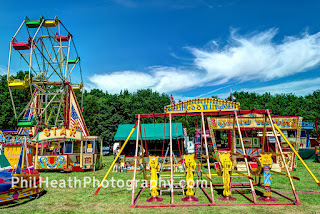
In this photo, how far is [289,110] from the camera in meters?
43.1

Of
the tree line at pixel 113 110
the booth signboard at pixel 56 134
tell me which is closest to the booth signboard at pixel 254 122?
the booth signboard at pixel 56 134

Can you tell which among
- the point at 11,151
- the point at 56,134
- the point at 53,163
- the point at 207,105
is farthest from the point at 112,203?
the point at 11,151

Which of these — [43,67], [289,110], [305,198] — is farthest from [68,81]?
[289,110]

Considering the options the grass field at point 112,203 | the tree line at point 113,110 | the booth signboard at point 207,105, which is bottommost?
the grass field at point 112,203

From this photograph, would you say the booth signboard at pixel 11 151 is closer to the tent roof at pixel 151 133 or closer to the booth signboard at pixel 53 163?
the booth signboard at pixel 53 163

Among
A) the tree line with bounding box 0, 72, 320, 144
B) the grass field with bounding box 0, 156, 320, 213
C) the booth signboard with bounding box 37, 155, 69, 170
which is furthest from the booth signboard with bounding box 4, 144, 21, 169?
the tree line with bounding box 0, 72, 320, 144

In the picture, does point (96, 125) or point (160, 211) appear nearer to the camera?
point (160, 211)

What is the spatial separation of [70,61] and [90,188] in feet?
72.7

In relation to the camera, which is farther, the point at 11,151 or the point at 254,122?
the point at 254,122

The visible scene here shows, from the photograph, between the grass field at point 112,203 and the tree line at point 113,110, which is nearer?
the grass field at point 112,203

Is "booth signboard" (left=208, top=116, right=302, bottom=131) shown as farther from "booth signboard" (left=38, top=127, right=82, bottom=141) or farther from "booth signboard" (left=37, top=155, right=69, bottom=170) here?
"booth signboard" (left=37, top=155, right=69, bottom=170)

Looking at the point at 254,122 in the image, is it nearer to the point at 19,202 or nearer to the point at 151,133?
the point at 151,133

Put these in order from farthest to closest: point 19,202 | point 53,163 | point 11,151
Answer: point 53,163, point 11,151, point 19,202

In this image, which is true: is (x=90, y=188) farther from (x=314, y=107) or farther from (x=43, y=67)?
(x=314, y=107)
